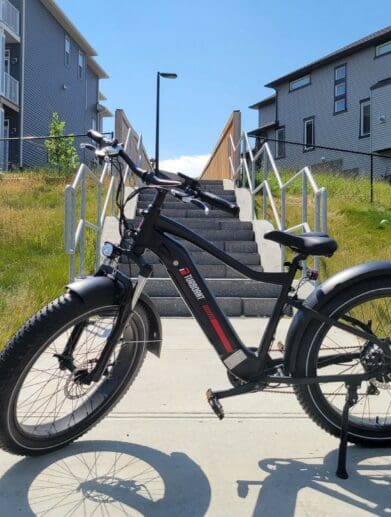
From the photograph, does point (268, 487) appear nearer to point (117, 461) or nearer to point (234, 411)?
point (117, 461)

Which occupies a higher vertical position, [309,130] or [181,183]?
[309,130]

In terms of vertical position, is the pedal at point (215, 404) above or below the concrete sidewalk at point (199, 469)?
above

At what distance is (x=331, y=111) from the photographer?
2647 cm

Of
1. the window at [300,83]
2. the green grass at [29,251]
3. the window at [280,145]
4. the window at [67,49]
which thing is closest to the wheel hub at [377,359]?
the green grass at [29,251]

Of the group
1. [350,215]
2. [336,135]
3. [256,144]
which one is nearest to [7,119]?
[256,144]

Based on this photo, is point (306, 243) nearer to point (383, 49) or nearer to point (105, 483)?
point (105, 483)

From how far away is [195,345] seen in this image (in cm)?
452

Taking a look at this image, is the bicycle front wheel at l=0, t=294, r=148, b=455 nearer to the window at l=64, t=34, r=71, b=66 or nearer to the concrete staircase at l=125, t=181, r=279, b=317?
the concrete staircase at l=125, t=181, r=279, b=317

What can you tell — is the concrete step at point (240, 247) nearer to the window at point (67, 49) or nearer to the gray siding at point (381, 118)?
the gray siding at point (381, 118)

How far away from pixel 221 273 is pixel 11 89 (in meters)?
17.6

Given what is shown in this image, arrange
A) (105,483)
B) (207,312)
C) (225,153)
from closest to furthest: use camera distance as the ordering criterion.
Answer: (105,483), (207,312), (225,153)

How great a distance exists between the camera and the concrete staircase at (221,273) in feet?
19.4

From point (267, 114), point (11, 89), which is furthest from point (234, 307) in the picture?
point (267, 114)

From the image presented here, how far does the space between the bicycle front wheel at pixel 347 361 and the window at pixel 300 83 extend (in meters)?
27.4
